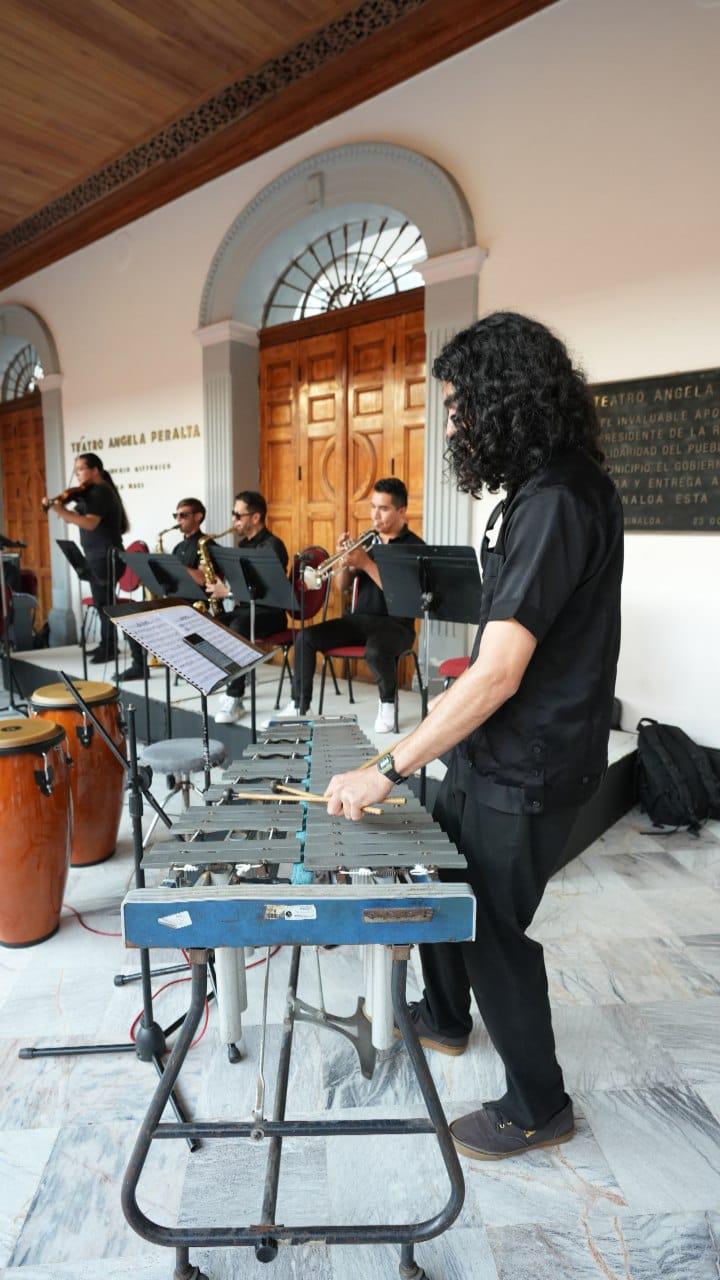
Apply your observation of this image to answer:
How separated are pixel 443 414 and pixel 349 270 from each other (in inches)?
62.6

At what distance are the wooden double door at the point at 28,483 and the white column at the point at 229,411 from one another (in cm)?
335

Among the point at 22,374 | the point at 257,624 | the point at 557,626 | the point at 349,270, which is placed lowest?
the point at 257,624

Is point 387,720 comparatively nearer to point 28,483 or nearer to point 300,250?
point 300,250

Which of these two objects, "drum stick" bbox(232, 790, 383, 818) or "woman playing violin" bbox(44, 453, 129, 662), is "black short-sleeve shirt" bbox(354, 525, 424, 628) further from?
"drum stick" bbox(232, 790, 383, 818)

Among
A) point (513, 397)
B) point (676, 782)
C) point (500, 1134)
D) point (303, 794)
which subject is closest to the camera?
point (513, 397)

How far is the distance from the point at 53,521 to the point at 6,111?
12.4 feet

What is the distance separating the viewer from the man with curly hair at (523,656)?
4.13 ft

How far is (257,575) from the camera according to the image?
3545 millimetres

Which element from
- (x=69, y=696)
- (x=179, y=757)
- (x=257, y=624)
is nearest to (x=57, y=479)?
(x=257, y=624)

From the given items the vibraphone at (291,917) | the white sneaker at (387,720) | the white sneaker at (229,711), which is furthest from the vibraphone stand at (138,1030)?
the white sneaker at (229,711)

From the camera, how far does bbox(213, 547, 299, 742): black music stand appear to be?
135 inches

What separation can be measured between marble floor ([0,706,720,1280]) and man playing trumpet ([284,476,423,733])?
1.62 m

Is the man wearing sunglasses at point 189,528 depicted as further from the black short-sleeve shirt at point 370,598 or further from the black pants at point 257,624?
the black short-sleeve shirt at point 370,598

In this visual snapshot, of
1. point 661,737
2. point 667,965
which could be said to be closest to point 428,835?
point 667,965
